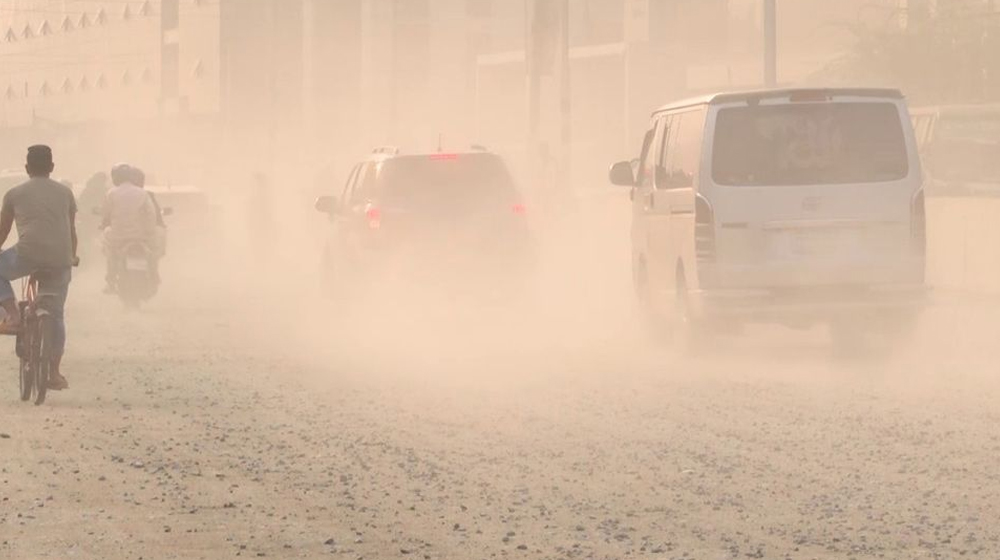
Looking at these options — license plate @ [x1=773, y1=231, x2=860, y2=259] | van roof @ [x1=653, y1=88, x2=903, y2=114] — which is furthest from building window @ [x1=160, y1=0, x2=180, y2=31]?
license plate @ [x1=773, y1=231, x2=860, y2=259]

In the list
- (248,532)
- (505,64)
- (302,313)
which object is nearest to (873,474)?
(248,532)

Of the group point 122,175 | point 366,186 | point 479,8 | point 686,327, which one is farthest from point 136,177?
point 479,8

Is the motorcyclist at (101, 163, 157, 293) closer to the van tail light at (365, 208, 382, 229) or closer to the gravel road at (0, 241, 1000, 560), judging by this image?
the van tail light at (365, 208, 382, 229)

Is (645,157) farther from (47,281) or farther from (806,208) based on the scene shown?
(47,281)

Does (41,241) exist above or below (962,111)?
below

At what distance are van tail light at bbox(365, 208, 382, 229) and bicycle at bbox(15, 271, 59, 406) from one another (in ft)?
27.3

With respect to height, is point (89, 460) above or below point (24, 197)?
below

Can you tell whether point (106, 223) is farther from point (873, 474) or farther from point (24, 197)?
point (873, 474)

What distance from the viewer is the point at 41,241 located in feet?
54.9

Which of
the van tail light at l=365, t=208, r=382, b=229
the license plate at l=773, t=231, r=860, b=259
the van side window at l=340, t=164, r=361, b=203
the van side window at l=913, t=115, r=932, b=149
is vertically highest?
the van side window at l=913, t=115, r=932, b=149

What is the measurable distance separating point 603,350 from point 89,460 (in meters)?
9.36

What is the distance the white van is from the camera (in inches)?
752

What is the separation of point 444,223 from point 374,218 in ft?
2.60

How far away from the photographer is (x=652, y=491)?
11305 millimetres
